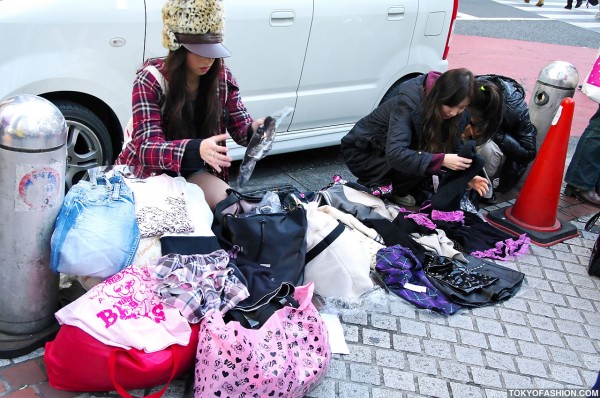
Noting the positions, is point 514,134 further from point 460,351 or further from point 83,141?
point 83,141

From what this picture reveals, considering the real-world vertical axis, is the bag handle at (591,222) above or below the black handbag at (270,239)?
below

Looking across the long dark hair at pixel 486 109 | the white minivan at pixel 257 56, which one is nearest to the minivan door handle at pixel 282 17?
the white minivan at pixel 257 56

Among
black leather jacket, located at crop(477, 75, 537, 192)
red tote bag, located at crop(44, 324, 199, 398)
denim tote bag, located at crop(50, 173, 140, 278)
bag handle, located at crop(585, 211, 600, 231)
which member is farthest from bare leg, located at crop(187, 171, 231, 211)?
bag handle, located at crop(585, 211, 600, 231)

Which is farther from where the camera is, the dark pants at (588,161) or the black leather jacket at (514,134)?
the dark pants at (588,161)

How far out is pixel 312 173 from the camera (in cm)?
515

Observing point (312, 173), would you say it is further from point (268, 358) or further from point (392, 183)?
point (268, 358)

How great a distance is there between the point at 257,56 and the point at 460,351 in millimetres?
2306

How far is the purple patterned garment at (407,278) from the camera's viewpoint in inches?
136

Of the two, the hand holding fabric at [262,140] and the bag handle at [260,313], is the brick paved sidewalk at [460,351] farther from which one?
the hand holding fabric at [262,140]

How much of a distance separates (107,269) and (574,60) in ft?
36.5

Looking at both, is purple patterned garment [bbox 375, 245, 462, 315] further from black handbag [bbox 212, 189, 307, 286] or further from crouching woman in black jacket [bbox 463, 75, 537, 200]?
crouching woman in black jacket [bbox 463, 75, 537, 200]

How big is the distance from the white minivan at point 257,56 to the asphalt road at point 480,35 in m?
0.26

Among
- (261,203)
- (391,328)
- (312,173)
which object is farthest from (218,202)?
(312,173)

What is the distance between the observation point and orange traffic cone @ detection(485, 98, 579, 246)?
4.45 metres
